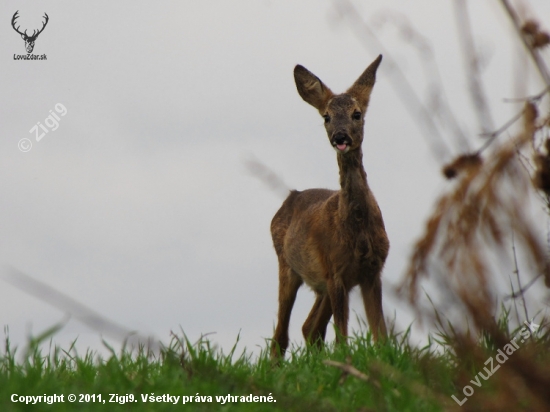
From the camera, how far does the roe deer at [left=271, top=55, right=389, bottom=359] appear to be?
8.03 metres

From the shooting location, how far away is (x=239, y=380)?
3.92 metres

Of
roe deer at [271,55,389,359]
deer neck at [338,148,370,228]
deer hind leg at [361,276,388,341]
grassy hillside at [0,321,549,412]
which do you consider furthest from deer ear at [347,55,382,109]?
grassy hillside at [0,321,549,412]

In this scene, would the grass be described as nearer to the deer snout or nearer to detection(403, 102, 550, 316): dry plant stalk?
detection(403, 102, 550, 316): dry plant stalk

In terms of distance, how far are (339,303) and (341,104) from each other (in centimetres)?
197

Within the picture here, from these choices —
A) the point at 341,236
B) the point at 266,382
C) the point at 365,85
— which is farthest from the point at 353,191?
the point at 266,382

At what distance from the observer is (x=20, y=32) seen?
1223 cm

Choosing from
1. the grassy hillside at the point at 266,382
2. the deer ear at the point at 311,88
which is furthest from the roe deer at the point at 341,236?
the grassy hillside at the point at 266,382

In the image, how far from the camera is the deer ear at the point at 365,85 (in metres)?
8.90

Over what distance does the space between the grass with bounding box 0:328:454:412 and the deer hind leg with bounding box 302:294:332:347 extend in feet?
11.4

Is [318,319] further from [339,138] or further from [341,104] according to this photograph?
[341,104]

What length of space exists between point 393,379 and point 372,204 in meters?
3.73

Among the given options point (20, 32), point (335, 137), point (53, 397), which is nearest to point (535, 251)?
point (53, 397)

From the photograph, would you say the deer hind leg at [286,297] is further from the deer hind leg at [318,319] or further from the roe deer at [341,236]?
the deer hind leg at [318,319]

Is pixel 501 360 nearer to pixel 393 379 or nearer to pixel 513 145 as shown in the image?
pixel 513 145
